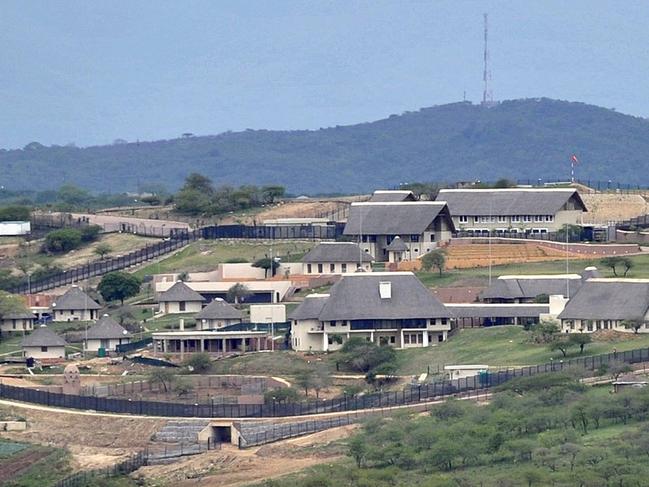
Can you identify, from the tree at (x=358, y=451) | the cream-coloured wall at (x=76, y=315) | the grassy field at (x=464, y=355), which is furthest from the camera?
the cream-coloured wall at (x=76, y=315)

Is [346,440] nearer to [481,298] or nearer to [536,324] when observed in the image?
[536,324]

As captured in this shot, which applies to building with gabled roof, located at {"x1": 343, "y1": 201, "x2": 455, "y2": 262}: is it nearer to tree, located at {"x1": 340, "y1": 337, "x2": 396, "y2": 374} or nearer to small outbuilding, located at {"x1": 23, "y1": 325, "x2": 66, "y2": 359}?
small outbuilding, located at {"x1": 23, "y1": 325, "x2": 66, "y2": 359}

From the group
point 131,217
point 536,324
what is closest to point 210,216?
point 131,217

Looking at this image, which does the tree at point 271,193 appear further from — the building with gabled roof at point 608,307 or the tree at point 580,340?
the tree at point 580,340

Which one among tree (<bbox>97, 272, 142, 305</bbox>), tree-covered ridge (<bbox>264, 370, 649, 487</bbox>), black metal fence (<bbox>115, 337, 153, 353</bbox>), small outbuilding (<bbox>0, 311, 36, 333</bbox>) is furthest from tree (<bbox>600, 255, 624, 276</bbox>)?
small outbuilding (<bbox>0, 311, 36, 333</bbox>)

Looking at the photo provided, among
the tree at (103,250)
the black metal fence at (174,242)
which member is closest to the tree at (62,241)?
the tree at (103,250)
